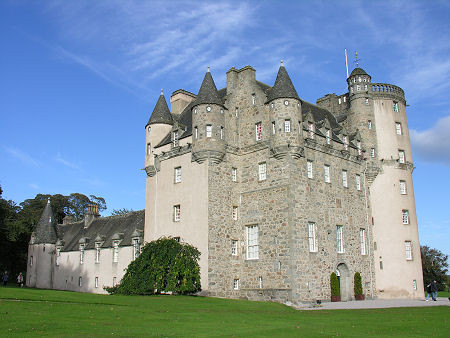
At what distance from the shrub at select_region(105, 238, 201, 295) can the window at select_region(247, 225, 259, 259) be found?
370 centimetres

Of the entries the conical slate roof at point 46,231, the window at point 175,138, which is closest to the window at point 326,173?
the window at point 175,138

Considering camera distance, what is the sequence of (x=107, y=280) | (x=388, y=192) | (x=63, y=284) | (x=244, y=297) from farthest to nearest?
(x=63, y=284)
(x=107, y=280)
(x=388, y=192)
(x=244, y=297)

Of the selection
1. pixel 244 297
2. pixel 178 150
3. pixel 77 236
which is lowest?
pixel 244 297

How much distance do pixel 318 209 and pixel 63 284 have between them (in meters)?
30.1

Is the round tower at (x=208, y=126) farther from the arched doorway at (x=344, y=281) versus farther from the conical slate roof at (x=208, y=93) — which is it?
the arched doorway at (x=344, y=281)

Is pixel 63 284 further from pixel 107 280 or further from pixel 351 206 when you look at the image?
pixel 351 206

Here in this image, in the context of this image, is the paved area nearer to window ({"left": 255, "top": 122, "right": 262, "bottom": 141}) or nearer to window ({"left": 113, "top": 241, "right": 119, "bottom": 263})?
window ({"left": 255, "top": 122, "right": 262, "bottom": 141})

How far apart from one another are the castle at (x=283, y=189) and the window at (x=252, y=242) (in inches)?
2.9

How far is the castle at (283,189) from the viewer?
98.7ft

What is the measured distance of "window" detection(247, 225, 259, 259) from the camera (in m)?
31.1

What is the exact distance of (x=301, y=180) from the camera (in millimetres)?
30828

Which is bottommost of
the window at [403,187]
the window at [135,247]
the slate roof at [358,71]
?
the window at [135,247]

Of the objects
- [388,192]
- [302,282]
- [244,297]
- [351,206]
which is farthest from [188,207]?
[388,192]

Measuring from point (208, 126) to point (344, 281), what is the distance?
14793mm
